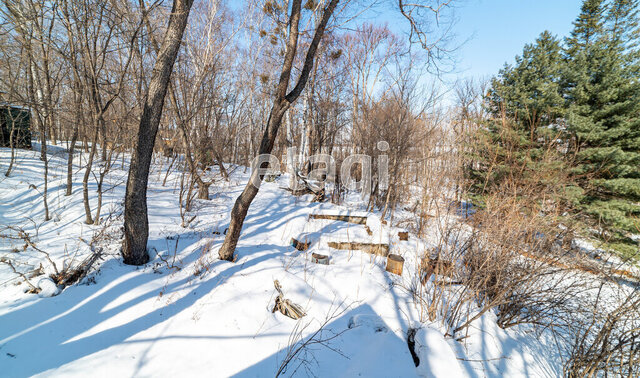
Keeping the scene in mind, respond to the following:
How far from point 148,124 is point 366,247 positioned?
4149mm

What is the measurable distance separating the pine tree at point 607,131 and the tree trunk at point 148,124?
898 centimetres

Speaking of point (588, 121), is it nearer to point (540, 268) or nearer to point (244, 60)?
point (540, 268)

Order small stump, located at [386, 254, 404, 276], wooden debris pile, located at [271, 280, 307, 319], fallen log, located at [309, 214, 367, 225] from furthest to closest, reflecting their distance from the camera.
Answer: fallen log, located at [309, 214, 367, 225] < small stump, located at [386, 254, 404, 276] < wooden debris pile, located at [271, 280, 307, 319]

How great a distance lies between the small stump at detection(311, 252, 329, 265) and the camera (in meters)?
3.95

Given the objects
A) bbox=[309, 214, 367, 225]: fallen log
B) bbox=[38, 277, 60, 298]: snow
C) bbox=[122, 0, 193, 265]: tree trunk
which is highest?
bbox=[122, 0, 193, 265]: tree trunk

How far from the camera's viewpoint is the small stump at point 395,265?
3729 mm

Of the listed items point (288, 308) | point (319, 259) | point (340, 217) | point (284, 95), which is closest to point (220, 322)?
→ point (288, 308)

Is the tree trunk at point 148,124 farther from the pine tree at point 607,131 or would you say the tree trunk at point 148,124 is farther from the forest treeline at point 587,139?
the pine tree at point 607,131

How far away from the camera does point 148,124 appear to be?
2.99 meters

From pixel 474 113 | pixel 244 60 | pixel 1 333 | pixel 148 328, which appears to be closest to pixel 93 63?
pixel 1 333

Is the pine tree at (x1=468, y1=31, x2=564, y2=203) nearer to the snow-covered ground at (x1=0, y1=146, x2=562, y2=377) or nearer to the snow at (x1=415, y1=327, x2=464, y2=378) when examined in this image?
the snow-covered ground at (x1=0, y1=146, x2=562, y2=377)

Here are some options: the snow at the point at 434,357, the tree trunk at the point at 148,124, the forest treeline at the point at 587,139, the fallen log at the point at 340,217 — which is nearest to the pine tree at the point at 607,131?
the forest treeline at the point at 587,139

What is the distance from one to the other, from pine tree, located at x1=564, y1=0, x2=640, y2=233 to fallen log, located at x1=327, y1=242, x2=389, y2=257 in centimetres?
Result: 554

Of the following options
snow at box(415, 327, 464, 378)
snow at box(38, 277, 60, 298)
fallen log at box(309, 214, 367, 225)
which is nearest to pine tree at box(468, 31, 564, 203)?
fallen log at box(309, 214, 367, 225)
